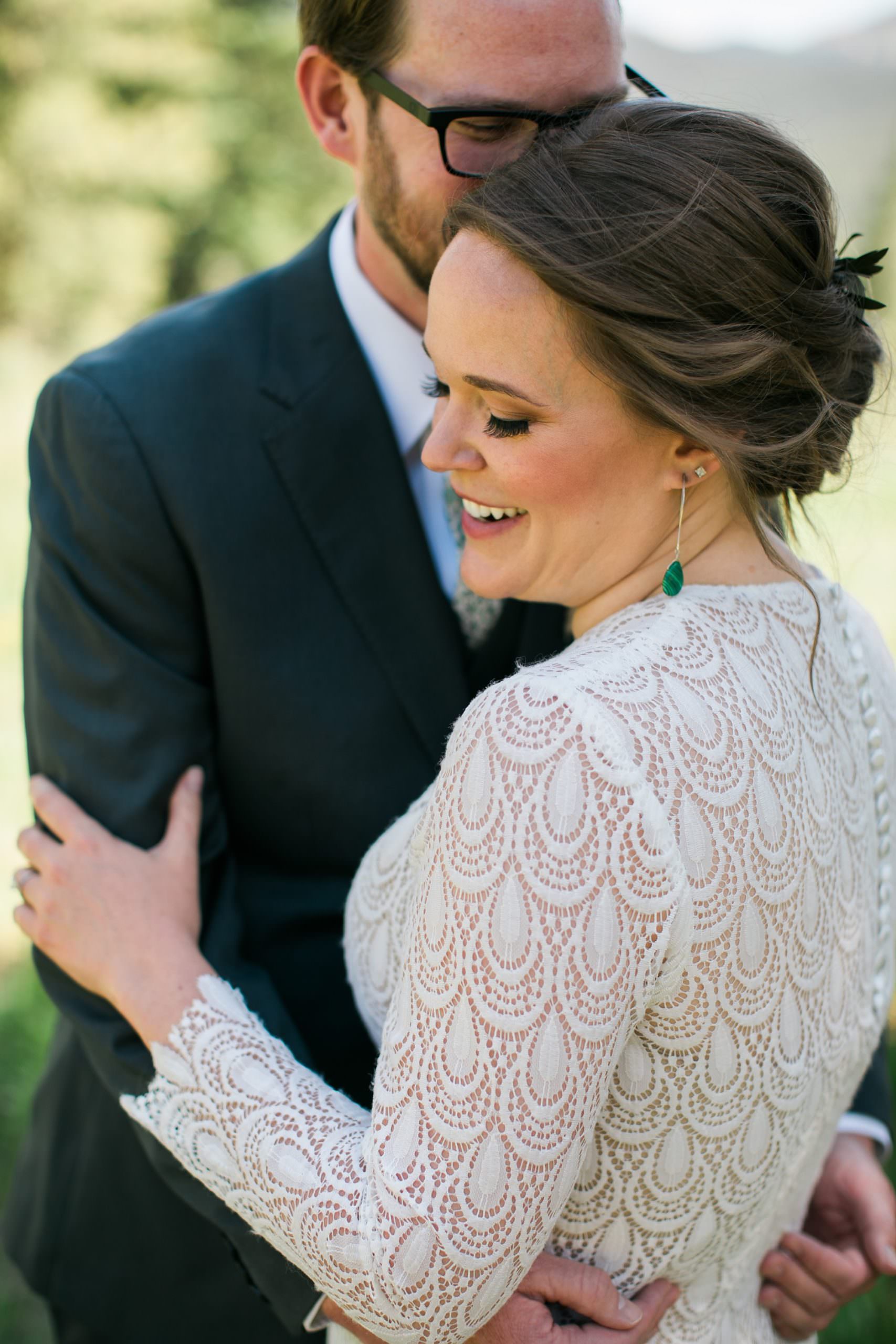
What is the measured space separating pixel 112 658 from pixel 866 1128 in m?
1.68

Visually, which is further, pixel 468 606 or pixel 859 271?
pixel 468 606

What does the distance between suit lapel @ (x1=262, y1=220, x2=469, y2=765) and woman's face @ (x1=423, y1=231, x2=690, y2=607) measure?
447 millimetres

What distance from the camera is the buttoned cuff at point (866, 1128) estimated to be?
7.57 ft

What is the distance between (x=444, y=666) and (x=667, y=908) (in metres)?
0.94

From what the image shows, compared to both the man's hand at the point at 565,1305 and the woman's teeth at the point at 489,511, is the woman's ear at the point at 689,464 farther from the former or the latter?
the man's hand at the point at 565,1305

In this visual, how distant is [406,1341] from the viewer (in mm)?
1369

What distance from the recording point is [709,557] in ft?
5.24

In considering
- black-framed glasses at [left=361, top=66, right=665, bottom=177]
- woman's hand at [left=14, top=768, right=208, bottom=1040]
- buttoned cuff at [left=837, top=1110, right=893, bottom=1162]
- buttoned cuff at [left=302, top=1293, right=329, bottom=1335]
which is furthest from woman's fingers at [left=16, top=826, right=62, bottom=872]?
buttoned cuff at [left=837, top=1110, right=893, bottom=1162]

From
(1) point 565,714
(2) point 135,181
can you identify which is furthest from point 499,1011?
(2) point 135,181

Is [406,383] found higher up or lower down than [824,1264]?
higher up

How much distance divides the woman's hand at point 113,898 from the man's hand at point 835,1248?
103 cm

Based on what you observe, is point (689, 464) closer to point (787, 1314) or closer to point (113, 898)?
point (113, 898)

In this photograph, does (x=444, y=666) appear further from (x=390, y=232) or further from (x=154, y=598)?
(x=390, y=232)

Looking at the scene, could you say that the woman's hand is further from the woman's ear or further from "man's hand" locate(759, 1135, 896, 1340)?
"man's hand" locate(759, 1135, 896, 1340)
